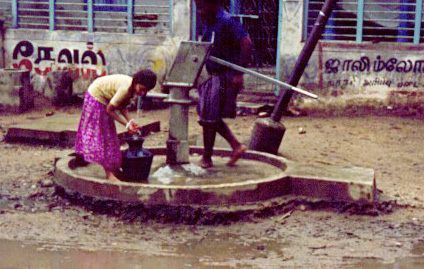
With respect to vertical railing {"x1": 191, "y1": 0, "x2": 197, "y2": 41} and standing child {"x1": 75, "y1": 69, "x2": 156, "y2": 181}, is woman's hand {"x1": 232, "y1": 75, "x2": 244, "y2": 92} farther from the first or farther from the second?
vertical railing {"x1": 191, "y1": 0, "x2": 197, "y2": 41}

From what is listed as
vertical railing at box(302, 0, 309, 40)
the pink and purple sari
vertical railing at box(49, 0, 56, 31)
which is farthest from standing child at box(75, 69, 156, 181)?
vertical railing at box(49, 0, 56, 31)

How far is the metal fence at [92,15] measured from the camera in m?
11.8

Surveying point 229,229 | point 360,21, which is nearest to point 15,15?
point 360,21

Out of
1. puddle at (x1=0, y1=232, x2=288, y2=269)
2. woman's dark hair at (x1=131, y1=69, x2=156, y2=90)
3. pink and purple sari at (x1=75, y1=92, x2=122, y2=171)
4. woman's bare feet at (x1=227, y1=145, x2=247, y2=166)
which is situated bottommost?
puddle at (x1=0, y1=232, x2=288, y2=269)

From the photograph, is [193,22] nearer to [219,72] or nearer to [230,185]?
[219,72]

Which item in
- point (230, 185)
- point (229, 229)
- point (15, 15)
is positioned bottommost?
point (229, 229)

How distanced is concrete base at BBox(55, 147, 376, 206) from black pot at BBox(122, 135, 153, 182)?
5.3 inches

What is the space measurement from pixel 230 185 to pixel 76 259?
1530 millimetres

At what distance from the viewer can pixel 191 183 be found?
616 centimetres

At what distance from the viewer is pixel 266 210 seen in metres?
5.83

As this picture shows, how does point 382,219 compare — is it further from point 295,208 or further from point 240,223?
point 240,223

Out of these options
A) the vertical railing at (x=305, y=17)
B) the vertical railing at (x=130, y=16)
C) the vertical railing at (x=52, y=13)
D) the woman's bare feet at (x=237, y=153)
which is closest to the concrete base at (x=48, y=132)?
the woman's bare feet at (x=237, y=153)

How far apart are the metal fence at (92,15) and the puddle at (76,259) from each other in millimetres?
7203

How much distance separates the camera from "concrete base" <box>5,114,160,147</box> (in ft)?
28.6
